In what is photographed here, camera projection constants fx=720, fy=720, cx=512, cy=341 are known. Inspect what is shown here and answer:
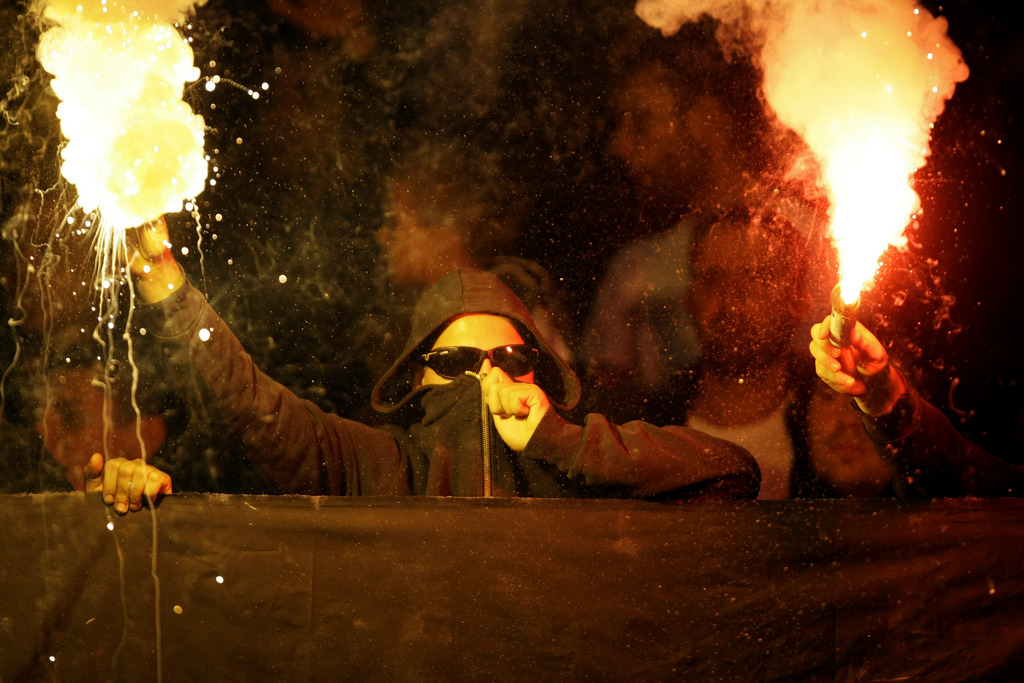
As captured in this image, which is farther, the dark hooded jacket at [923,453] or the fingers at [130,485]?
the dark hooded jacket at [923,453]

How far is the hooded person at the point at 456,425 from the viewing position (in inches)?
87.5

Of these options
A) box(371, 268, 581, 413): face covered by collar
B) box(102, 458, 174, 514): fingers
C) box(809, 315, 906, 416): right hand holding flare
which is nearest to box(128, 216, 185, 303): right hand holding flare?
box(102, 458, 174, 514): fingers

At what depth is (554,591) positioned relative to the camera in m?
1.94

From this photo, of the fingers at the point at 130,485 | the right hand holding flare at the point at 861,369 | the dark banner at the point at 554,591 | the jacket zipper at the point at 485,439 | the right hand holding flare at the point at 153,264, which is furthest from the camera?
the jacket zipper at the point at 485,439

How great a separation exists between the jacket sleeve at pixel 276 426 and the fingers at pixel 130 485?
483 millimetres

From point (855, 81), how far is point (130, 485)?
3064 millimetres

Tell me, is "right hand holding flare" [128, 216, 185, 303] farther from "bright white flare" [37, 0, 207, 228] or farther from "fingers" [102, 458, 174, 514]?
"fingers" [102, 458, 174, 514]

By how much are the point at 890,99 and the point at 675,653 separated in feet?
7.65

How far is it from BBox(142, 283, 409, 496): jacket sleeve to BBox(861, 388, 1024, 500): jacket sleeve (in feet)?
5.56

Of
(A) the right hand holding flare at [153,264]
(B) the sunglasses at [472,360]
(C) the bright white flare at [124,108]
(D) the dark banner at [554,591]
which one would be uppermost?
(C) the bright white flare at [124,108]

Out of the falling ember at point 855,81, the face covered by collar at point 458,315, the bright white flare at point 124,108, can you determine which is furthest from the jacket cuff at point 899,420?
the bright white flare at point 124,108

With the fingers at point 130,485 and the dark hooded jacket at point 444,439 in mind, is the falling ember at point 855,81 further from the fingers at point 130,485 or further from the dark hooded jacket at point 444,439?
the fingers at point 130,485

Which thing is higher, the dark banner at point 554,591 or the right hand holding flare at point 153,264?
the right hand holding flare at point 153,264

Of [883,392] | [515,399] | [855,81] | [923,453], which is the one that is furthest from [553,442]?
[855,81]
